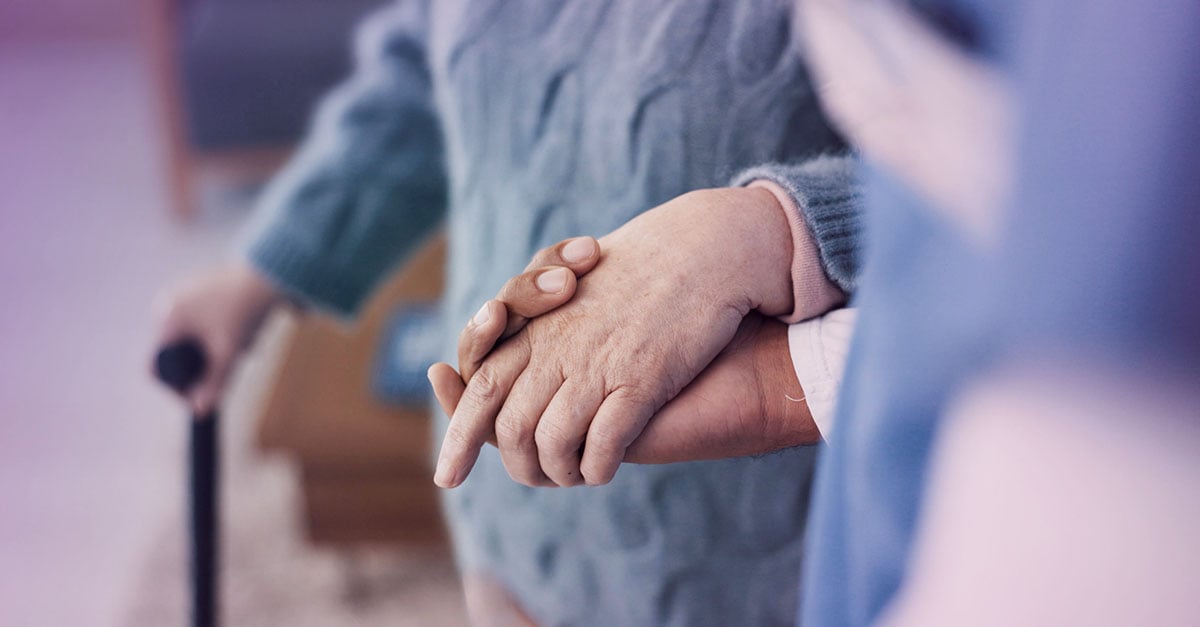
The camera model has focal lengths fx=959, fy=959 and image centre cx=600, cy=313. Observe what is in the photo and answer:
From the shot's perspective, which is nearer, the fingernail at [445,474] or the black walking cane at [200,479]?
the fingernail at [445,474]

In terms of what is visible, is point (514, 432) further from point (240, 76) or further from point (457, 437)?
point (240, 76)

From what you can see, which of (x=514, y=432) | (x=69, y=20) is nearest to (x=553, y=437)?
(x=514, y=432)

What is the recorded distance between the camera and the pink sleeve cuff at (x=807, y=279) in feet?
0.88

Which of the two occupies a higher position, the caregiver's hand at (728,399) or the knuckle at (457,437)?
the caregiver's hand at (728,399)

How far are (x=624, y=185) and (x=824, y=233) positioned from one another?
0.09 metres

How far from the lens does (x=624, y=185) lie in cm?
34

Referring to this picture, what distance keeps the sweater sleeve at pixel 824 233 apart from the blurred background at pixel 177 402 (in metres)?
0.47

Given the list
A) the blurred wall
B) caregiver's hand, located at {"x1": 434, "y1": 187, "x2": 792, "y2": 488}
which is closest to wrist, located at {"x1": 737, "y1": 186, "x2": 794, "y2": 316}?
caregiver's hand, located at {"x1": 434, "y1": 187, "x2": 792, "y2": 488}

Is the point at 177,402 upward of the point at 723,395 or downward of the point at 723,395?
downward

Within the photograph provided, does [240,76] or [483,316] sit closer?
[483,316]

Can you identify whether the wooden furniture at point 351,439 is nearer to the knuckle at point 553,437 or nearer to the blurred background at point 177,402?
the blurred background at point 177,402

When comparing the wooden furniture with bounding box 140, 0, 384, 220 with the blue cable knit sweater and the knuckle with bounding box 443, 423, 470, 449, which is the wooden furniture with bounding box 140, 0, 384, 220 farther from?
the knuckle with bounding box 443, 423, 470, 449

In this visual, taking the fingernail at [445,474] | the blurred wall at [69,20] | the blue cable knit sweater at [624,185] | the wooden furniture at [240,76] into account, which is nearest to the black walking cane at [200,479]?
the blue cable knit sweater at [624,185]

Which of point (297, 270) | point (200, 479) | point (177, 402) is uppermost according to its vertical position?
point (297, 270)
